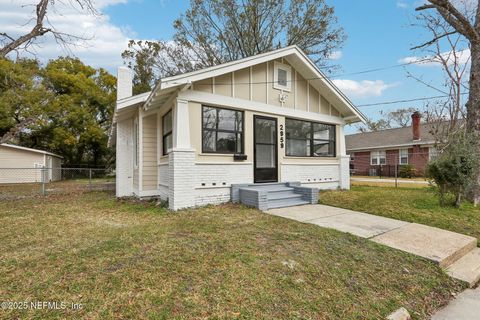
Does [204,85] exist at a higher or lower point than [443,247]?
higher

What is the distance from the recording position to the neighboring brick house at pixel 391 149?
20.0 metres

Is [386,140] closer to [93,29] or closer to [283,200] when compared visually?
[283,200]

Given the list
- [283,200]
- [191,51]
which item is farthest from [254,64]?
[191,51]

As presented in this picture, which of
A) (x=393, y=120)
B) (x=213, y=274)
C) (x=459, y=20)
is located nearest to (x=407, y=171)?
(x=459, y=20)

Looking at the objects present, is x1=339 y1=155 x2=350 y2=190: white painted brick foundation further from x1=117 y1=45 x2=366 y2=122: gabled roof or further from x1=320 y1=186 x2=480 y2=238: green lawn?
x1=320 y1=186 x2=480 y2=238: green lawn

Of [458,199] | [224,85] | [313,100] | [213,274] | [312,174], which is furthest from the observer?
[313,100]

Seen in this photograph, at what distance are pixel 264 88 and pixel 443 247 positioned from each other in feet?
20.5

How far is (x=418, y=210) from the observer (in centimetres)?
639

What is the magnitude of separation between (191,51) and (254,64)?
40.9 feet

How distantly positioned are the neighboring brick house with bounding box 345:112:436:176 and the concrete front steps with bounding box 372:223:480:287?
16614 millimetres

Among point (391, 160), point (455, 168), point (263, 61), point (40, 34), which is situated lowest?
point (455, 168)

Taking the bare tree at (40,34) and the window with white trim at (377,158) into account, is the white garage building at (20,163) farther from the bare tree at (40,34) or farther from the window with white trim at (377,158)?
the window with white trim at (377,158)

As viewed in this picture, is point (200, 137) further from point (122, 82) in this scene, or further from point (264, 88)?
point (122, 82)

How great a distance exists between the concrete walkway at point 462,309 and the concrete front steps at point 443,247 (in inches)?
14.1
